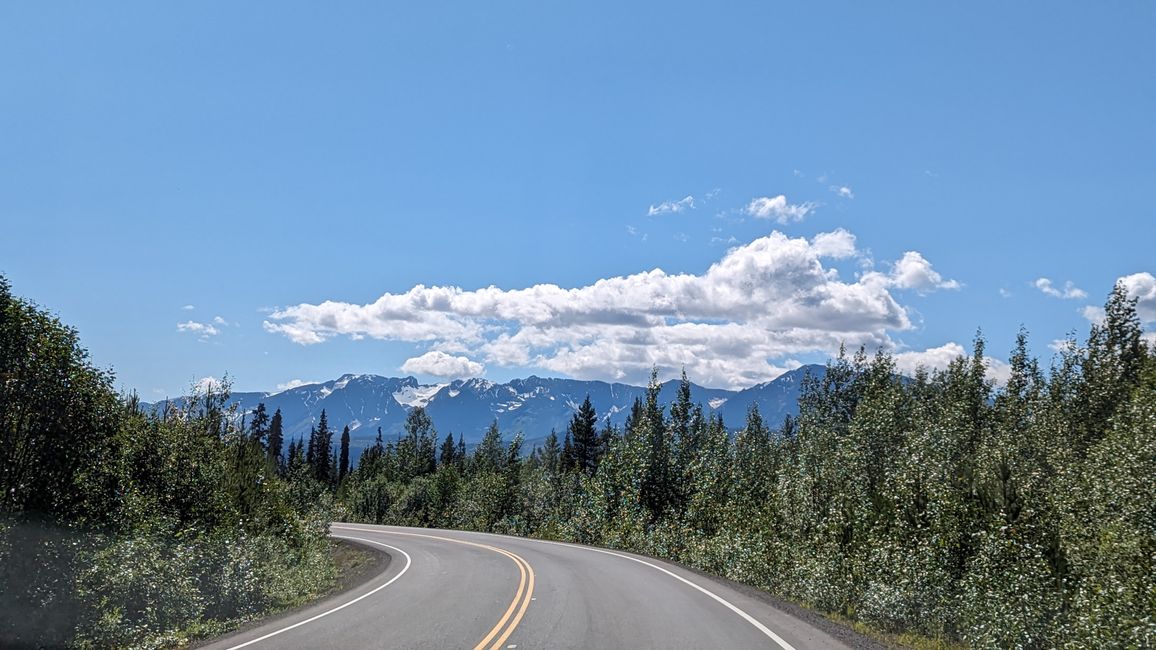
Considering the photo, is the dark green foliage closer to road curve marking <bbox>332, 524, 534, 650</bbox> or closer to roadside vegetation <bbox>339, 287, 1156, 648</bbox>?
roadside vegetation <bbox>339, 287, 1156, 648</bbox>

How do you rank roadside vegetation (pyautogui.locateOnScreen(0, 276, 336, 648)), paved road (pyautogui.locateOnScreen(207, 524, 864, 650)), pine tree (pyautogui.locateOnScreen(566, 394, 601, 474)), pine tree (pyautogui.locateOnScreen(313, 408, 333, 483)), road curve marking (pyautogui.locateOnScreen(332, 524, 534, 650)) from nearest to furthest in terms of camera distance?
road curve marking (pyautogui.locateOnScreen(332, 524, 534, 650)), paved road (pyautogui.locateOnScreen(207, 524, 864, 650)), roadside vegetation (pyautogui.locateOnScreen(0, 276, 336, 648)), pine tree (pyautogui.locateOnScreen(566, 394, 601, 474)), pine tree (pyautogui.locateOnScreen(313, 408, 333, 483))

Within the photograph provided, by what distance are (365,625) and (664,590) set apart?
7.66m

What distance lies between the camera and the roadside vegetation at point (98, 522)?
40.3 feet

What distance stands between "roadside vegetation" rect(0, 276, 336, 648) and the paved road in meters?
2.34

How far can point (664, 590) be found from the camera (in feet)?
57.2

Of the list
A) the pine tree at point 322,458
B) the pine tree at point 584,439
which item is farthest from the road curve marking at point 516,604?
the pine tree at point 322,458

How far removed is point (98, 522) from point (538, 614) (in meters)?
9.32

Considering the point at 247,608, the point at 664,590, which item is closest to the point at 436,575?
the point at 247,608

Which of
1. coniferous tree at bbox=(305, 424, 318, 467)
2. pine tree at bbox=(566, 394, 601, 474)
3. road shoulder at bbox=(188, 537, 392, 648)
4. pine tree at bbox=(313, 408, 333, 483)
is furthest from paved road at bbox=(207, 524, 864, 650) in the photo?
coniferous tree at bbox=(305, 424, 318, 467)

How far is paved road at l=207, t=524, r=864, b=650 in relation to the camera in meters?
11.2

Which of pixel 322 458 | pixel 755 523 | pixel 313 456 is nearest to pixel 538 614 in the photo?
pixel 755 523

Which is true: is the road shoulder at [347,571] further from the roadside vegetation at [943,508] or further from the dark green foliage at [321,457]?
the dark green foliage at [321,457]

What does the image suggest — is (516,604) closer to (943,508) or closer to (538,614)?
(538,614)

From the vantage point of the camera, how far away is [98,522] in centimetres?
1463
